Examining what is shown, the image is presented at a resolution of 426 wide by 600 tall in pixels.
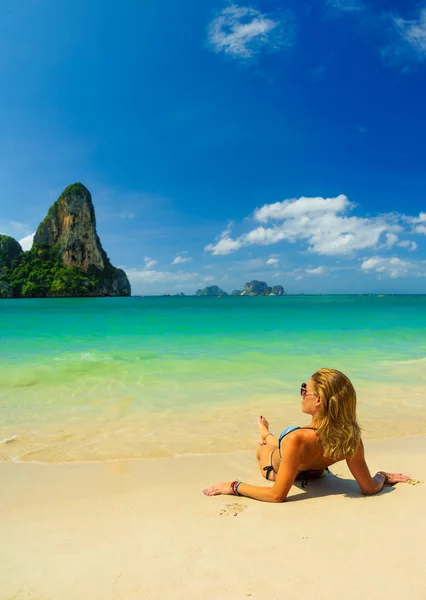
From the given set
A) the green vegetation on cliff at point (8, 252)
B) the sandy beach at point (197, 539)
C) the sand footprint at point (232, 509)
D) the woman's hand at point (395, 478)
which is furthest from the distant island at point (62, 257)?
the woman's hand at point (395, 478)

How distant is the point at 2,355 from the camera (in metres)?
13.9

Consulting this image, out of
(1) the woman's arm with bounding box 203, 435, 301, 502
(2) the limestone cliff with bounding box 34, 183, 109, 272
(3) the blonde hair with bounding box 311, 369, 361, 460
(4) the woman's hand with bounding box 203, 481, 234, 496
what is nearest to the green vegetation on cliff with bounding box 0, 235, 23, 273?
(2) the limestone cliff with bounding box 34, 183, 109, 272

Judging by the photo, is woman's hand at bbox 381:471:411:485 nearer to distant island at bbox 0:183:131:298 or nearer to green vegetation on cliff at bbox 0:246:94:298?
green vegetation on cliff at bbox 0:246:94:298

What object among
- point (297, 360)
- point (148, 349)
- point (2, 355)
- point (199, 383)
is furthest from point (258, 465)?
point (2, 355)

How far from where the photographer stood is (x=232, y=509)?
336cm

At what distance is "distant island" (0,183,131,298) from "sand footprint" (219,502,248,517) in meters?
138

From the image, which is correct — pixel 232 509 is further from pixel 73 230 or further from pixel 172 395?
pixel 73 230

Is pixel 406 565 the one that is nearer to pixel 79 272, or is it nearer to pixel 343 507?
pixel 343 507

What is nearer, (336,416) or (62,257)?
(336,416)

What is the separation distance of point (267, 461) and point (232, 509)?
1013 mm

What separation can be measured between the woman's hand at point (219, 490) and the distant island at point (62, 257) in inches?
5422

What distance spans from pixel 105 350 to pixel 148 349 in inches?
71.5

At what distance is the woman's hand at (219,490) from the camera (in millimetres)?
3660

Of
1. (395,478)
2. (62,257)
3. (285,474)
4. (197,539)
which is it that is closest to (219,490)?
(285,474)
